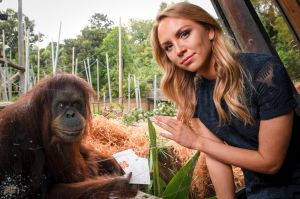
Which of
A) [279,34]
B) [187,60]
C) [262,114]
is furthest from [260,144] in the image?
[279,34]

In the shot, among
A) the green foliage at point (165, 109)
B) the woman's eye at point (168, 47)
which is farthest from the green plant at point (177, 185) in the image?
the woman's eye at point (168, 47)

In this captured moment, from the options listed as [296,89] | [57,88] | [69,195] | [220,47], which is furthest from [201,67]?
[296,89]

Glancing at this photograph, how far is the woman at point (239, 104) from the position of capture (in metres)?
1.35

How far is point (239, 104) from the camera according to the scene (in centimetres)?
138

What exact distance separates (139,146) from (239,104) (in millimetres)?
620

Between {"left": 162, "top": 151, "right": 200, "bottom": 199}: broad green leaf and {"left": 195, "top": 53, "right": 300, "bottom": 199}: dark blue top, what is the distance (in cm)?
39

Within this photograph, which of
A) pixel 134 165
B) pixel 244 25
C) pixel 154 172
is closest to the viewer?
pixel 134 165

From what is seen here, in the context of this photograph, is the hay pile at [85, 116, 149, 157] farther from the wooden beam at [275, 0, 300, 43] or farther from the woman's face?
the wooden beam at [275, 0, 300, 43]

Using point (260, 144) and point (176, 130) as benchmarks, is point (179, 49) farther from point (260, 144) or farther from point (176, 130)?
point (260, 144)

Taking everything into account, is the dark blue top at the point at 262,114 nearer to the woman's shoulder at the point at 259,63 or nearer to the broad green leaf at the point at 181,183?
the woman's shoulder at the point at 259,63

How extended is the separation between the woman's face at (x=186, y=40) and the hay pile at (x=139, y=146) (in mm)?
378

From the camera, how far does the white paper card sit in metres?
1.60

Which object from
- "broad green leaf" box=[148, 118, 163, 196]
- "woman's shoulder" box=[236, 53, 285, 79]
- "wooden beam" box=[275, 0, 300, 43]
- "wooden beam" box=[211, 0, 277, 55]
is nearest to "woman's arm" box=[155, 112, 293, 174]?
"woman's shoulder" box=[236, 53, 285, 79]

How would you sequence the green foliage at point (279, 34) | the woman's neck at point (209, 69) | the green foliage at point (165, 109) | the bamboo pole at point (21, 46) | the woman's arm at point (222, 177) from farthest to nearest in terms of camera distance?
1. the green foliage at point (279, 34)
2. the green foliage at point (165, 109)
3. the woman's arm at point (222, 177)
4. the woman's neck at point (209, 69)
5. the bamboo pole at point (21, 46)
